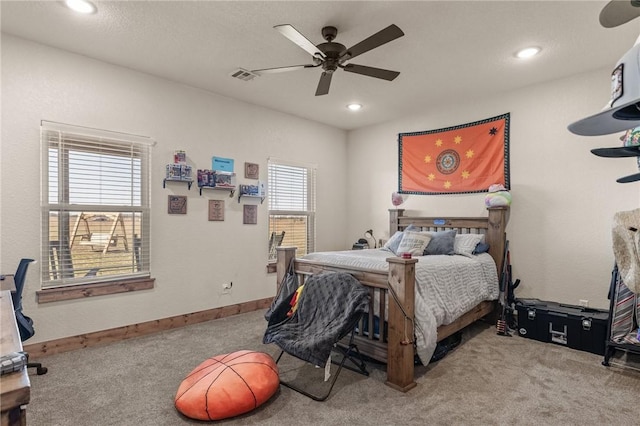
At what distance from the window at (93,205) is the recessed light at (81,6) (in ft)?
3.45

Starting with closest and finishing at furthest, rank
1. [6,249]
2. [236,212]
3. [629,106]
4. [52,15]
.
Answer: [629,106] → [52,15] → [6,249] → [236,212]

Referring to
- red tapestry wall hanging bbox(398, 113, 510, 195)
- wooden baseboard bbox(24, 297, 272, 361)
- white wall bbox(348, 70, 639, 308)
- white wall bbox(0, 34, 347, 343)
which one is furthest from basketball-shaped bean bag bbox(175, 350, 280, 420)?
red tapestry wall hanging bbox(398, 113, 510, 195)

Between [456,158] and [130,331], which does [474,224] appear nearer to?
[456,158]

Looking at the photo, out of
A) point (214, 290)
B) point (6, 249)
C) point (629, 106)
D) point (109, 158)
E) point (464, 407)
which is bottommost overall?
point (464, 407)

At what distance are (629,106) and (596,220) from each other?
138 inches

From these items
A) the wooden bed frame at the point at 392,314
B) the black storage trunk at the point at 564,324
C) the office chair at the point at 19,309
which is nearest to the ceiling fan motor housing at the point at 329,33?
the wooden bed frame at the point at 392,314

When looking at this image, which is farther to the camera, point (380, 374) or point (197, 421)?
point (380, 374)

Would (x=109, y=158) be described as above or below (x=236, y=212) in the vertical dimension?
above

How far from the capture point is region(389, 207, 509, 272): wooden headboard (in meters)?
3.79

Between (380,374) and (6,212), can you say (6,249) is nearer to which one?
(6,212)

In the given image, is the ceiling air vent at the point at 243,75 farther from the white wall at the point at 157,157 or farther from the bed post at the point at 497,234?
the bed post at the point at 497,234

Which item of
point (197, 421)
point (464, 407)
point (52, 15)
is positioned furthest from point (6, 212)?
point (464, 407)

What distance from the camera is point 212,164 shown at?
4031mm

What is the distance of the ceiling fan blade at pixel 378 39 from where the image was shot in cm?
218
